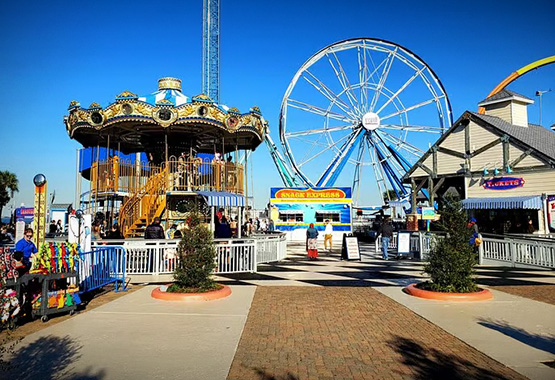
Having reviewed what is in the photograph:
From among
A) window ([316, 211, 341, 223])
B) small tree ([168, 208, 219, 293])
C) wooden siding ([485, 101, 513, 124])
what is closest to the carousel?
small tree ([168, 208, 219, 293])

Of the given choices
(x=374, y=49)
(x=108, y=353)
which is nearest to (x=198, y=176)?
(x=108, y=353)

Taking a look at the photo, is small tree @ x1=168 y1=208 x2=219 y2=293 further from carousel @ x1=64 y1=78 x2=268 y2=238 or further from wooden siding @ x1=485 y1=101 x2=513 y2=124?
wooden siding @ x1=485 y1=101 x2=513 y2=124

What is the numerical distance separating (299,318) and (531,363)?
10.6 feet

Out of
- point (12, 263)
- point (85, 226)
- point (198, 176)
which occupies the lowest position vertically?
point (12, 263)

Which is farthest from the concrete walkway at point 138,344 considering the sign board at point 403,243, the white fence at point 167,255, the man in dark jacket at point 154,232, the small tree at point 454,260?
the sign board at point 403,243

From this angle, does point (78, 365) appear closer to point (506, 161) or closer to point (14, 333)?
point (14, 333)

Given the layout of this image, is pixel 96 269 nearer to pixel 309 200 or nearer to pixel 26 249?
pixel 26 249

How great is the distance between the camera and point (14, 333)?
5852 millimetres

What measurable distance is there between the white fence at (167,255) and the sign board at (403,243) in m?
6.59

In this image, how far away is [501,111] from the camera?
80.9 feet

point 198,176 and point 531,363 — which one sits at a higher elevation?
point 198,176

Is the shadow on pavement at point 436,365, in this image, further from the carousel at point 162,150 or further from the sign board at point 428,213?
the sign board at point 428,213

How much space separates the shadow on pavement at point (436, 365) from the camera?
4332 mm

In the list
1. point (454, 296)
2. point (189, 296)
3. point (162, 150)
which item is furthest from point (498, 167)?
point (189, 296)
